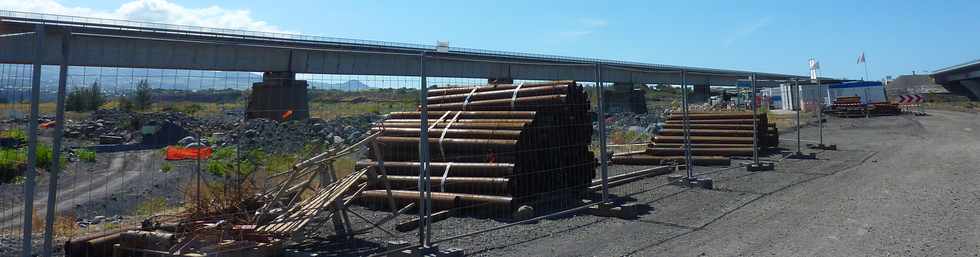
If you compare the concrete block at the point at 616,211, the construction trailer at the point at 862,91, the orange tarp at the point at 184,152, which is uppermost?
the construction trailer at the point at 862,91

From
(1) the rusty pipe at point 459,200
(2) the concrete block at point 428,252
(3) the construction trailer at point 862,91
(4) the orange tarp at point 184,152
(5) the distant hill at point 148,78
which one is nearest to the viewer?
(5) the distant hill at point 148,78

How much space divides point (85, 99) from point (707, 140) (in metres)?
16.1

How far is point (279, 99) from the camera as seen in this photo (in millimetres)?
6613

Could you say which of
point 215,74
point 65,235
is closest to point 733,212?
point 215,74

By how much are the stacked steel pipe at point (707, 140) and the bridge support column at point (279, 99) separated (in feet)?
37.3

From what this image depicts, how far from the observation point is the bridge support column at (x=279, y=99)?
632 cm

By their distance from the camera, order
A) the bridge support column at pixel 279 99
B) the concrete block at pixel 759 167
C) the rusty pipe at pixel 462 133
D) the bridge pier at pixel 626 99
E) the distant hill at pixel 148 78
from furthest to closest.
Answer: the concrete block at pixel 759 167, the bridge pier at pixel 626 99, the rusty pipe at pixel 462 133, the bridge support column at pixel 279 99, the distant hill at pixel 148 78

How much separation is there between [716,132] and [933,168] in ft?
18.1

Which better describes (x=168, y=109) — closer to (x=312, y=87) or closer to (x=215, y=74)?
(x=215, y=74)

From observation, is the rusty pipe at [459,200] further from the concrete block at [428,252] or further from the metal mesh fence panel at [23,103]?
the metal mesh fence panel at [23,103]

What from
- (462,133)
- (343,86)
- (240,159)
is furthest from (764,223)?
(240,159)

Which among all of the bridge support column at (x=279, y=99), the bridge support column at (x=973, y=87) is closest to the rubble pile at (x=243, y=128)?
the bridge support column at (x=279, y=99)

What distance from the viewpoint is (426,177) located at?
6.91 metres

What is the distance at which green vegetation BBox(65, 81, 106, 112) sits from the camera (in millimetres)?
5422
